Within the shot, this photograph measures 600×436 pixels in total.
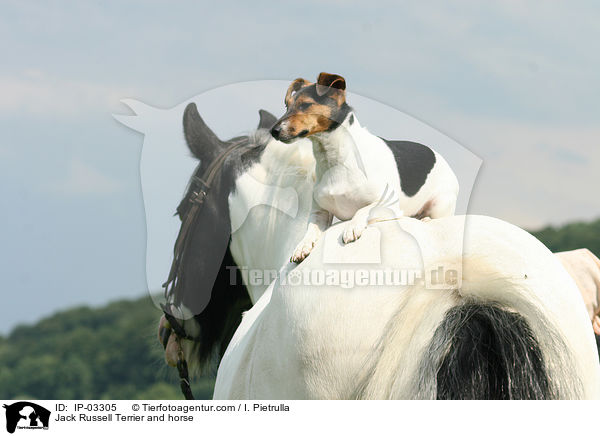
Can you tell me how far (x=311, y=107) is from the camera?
8.67ft

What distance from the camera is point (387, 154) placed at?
9.34 feet

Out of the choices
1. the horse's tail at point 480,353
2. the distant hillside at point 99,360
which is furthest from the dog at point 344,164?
the distant hillside at point 99,360

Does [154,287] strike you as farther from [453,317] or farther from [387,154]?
[453,317]

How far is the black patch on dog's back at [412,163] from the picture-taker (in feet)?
9.46

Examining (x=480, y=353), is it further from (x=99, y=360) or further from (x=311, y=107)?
(x=99, y=360)

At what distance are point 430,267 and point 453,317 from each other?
0.17 m

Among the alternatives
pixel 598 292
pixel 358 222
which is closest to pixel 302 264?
pixel 358 222

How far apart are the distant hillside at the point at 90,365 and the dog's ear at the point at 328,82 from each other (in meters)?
31.2

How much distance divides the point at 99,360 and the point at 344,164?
41.4m

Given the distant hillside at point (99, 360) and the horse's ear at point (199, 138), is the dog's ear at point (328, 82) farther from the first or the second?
the distant hillside at point (99, 360)

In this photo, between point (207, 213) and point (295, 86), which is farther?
point (207, 213)
